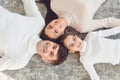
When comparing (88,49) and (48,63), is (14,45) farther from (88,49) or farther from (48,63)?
(88,49)

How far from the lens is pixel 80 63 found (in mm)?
1297

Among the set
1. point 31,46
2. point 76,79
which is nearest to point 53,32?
point 31,46

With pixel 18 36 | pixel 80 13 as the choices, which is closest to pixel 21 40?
pixel 18 36

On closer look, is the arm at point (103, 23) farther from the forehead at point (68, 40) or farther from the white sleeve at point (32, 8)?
the white sleeve at point (32, 8)

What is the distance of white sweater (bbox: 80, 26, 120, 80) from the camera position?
124cm

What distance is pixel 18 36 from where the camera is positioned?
1.23 m

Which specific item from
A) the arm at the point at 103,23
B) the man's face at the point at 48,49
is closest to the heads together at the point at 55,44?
the man's face at the point at 48,49

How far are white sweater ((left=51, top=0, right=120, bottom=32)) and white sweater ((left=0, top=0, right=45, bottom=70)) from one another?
105 millimetres

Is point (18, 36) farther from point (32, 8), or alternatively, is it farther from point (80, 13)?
point (80, 13)

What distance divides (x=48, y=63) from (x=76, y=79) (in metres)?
0.15

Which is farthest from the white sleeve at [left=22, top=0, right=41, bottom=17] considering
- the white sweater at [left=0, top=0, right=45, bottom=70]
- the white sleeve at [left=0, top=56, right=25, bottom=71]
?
the white sleeve at [left=0, top=56, right=25, bottom=71]

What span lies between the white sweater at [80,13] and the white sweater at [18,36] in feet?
0.34

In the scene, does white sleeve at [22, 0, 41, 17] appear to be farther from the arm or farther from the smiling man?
the arm

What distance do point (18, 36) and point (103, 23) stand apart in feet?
1.30
